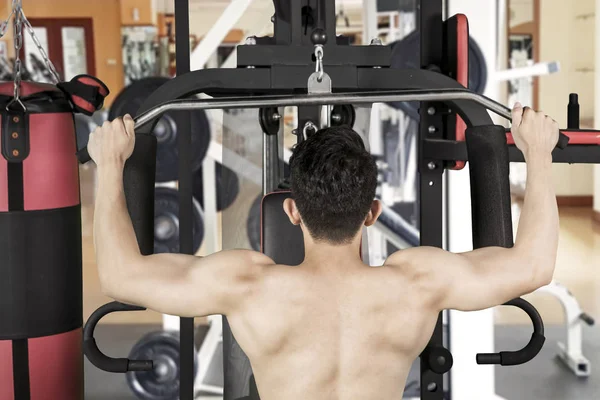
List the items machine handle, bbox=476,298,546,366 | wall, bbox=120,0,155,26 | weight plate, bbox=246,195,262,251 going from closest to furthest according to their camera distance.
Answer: machine handle, bbox=476,298,546,366 → weight plate, bbox=246,195,262,251 → wall, bbox=120,0,155,26

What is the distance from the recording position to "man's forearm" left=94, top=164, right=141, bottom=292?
1.25 meters

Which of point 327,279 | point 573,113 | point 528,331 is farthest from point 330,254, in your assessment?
point 528,331

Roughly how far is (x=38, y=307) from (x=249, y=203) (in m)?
0.69

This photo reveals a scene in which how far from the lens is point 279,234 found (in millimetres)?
1753

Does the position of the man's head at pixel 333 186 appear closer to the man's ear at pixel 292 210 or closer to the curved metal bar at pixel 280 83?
the man's ear at pixel 292 210

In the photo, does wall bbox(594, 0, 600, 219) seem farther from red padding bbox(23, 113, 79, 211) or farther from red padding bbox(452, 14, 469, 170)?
red padding bbox(23, 113, 79, 211)

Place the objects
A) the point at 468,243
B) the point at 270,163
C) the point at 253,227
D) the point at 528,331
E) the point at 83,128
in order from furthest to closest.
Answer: the point at 83,128 → the point at 528,331 → the point at 468,243 → the point at 253,227 → the point at 270,163

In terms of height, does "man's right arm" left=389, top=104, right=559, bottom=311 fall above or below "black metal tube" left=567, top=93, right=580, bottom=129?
below

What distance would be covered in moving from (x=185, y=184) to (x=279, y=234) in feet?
0.90

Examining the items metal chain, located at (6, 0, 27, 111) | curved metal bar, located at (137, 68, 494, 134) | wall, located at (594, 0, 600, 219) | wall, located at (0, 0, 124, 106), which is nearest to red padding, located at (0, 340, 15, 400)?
metal chain, located at (6, 0, 27, 111)

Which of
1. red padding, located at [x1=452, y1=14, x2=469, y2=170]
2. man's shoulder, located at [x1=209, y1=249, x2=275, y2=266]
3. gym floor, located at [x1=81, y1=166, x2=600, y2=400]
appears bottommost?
gym floor, located at [x1=81, y1=166, x2=600, y2=400]

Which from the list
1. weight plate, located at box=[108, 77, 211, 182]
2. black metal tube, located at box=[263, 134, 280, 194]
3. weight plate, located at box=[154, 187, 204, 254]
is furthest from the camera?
weight plate, located at box=[154, 187, 204, 254]

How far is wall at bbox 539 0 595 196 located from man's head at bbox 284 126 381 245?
7.16 meters

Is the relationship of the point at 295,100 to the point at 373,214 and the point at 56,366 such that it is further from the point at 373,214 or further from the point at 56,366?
the point at 56,366
